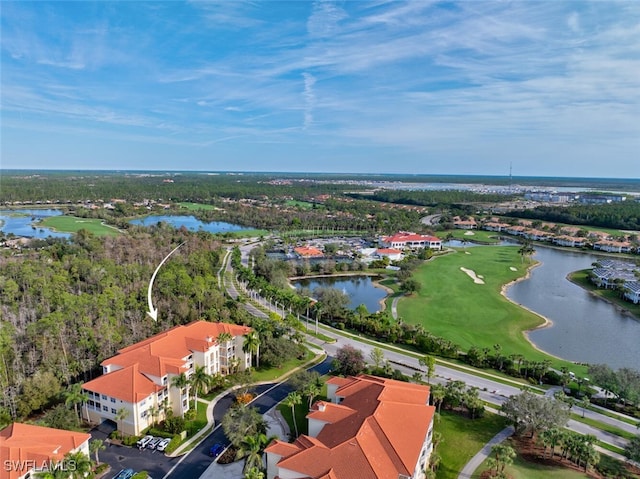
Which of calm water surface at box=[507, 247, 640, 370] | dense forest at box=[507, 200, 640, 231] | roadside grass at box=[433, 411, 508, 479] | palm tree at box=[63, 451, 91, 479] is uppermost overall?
dense forest at box=[507, 200, 640, 231]

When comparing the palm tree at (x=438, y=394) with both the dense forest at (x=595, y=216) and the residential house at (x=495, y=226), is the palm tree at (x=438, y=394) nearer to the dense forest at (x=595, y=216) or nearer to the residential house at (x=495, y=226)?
the residential house at (x=495, y=226)

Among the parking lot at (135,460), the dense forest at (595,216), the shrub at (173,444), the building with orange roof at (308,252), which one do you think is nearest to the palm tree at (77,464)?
the parking lot at (135,460)

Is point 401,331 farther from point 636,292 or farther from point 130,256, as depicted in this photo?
point 130,256

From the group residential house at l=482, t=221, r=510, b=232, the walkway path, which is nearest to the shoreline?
the walkway path

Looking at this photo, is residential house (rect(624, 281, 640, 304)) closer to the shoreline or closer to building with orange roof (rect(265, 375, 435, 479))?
the shoreline

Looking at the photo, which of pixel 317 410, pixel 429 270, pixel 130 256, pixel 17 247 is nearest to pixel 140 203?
pixel 17 247

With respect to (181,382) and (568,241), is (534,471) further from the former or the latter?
(568,241)
